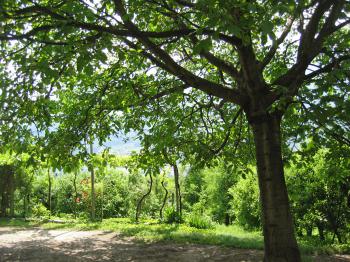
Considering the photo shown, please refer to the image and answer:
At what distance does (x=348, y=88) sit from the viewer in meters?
5.50

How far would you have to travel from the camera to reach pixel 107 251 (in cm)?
962

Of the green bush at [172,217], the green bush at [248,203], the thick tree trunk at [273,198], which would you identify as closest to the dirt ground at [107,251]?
the thick tree trunk at [273,198]

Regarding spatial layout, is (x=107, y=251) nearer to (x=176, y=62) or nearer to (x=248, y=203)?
(x=176, y=62)

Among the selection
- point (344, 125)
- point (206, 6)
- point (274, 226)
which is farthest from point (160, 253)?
point (206, 6)

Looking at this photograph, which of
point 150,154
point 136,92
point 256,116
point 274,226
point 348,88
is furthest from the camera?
point 150,154

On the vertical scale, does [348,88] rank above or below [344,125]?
above

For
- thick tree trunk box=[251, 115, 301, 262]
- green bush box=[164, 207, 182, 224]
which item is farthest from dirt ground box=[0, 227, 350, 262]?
green bush box=[164, 207, 182, 224]

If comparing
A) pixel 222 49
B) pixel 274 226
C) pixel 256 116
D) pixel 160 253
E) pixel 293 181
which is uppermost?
pixel 222 49

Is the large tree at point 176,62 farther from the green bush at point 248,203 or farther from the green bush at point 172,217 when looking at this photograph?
the green bush at point 248,203

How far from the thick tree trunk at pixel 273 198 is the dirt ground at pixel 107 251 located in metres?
1.97

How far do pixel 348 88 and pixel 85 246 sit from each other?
7.80 m

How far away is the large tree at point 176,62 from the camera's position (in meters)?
4.85

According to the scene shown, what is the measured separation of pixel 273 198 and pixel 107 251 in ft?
16.2

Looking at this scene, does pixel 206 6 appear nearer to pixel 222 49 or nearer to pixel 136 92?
pixel 136 92
